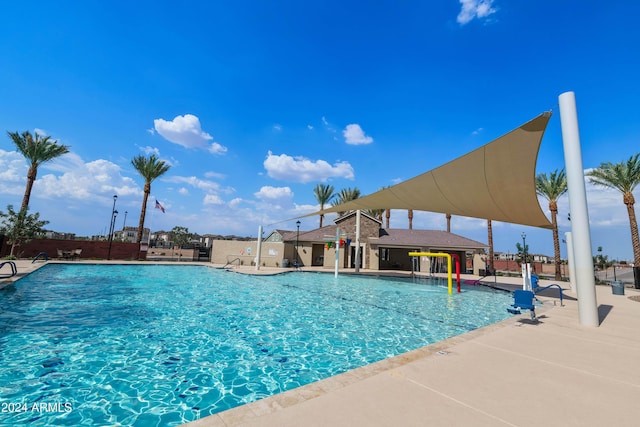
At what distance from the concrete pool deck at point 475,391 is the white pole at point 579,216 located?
5.68 feet

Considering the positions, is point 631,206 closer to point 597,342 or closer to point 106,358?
point 597,342

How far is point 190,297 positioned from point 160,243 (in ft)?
255

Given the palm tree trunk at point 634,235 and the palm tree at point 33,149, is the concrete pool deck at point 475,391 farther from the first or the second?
the palm tree at point 33,149

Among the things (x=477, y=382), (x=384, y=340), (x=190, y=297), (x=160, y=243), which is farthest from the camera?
(x=160, y=243)

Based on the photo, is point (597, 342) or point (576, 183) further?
point (576, 183)

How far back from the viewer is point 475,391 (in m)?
2.94

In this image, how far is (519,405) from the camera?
8.80ft

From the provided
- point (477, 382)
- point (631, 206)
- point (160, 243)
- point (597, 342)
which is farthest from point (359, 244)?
point (160, 243)

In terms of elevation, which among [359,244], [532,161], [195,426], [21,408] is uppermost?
[532,161]

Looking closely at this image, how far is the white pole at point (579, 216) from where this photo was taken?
20.7 ft

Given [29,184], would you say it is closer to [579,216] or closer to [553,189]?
[579,216]

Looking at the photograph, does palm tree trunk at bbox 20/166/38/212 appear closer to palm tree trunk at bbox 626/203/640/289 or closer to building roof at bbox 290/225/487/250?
building roof at bbox 290/225/487/250

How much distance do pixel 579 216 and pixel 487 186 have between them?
140 inches

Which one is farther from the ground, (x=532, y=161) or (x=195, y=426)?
(x=532, y=161)
